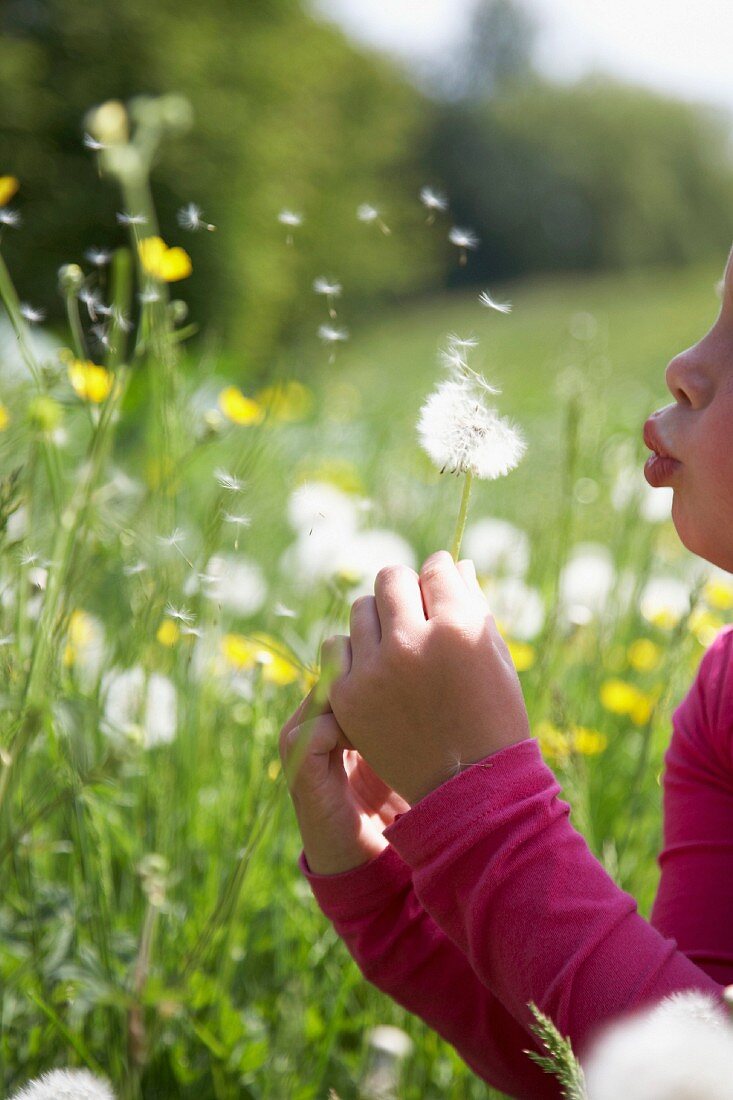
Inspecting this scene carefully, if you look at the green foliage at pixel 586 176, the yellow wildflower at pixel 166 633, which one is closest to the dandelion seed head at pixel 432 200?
the yellow wildflower at pixel 166 633

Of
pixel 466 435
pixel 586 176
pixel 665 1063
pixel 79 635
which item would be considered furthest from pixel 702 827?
pixel 586 176

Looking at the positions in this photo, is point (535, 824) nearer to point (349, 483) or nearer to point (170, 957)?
point (170, 957)

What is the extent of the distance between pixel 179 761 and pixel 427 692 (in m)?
0.41

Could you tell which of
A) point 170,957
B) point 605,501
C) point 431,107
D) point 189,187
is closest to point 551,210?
point 431,107

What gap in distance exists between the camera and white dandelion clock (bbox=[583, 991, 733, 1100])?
0.83ft

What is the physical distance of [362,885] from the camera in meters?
0.60

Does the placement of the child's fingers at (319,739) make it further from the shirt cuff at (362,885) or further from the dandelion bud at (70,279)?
the dandelion bud at (70,279)

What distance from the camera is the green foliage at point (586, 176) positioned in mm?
15273

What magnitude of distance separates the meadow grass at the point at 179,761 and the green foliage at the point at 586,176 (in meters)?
14.5

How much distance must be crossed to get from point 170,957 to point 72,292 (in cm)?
46

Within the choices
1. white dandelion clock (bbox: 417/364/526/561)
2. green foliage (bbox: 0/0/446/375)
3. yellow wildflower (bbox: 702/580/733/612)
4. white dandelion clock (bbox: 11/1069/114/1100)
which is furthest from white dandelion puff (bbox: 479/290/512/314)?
green foliage (bbox: 0/0/446/375)

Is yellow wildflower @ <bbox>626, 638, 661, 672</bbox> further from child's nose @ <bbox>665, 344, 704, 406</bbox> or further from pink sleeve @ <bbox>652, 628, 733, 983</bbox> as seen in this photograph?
child's nose @ <bbox>665, 344, 704, 406</bbox>

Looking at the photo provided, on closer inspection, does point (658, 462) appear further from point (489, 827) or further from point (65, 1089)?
point (65, 1089)

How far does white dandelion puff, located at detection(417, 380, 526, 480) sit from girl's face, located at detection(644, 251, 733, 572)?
9 centimetres
